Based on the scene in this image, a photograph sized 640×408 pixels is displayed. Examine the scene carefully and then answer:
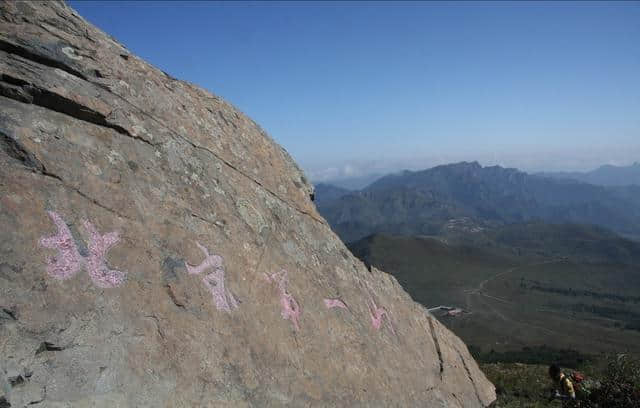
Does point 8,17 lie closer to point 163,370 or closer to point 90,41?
point 90,41

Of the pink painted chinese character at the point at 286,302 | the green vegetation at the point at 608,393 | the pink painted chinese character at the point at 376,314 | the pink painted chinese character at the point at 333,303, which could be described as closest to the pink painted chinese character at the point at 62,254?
the pink painted chinese character at the point at 286,302

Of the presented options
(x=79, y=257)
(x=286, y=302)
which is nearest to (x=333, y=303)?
(x=286, y=302)

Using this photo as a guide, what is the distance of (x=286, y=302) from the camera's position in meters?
12.9

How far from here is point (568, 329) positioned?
5418 inches

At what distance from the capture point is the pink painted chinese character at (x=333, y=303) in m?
14.1

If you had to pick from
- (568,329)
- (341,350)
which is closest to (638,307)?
(568,329)

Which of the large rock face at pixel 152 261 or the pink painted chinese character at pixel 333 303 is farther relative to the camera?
the pink painted chinese character at pixel 333 303

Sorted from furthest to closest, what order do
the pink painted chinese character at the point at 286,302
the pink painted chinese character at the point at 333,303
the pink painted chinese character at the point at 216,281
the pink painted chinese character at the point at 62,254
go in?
1. the pink painted chinese character at the point at 333,303
2. the pink painted chinese character at the point at 286,302
3. the pink painted chinese character at the point at 216,281
4. the pink painted chinese character at the point at 62,254

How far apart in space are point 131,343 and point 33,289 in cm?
201

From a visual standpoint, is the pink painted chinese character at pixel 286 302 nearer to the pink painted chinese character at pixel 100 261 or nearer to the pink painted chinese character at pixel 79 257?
the pink painted chinese character at pixel 100 261

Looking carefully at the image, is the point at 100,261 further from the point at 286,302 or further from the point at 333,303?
the point at 333,303

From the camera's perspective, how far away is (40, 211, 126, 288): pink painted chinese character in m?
8.96

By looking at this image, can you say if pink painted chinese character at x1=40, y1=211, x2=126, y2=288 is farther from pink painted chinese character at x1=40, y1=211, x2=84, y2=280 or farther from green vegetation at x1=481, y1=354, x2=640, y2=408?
green vegetation at x1=481, y1=354, x2=640, y2=408

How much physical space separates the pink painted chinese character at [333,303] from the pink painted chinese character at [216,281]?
3.59 metres
